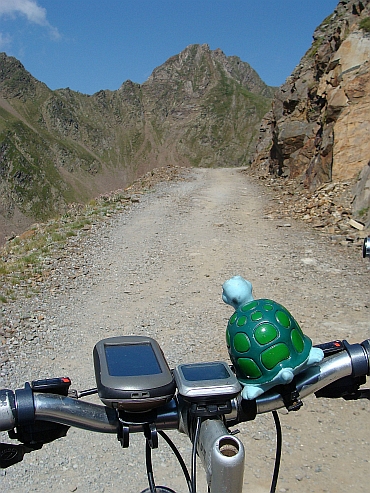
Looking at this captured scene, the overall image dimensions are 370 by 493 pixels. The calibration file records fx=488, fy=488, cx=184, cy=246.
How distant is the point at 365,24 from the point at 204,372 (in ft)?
58.9

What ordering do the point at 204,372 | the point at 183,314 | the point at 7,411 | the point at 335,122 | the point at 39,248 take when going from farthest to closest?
the point at 335,122
the point at 39,248
the point at 183,314
the point at 204,372
the point at 7,411

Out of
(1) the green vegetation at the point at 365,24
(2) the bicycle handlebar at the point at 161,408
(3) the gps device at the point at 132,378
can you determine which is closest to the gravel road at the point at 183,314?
(2) the bicycle handlebar at the point at 161,408

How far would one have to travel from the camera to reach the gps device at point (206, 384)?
4.59ft

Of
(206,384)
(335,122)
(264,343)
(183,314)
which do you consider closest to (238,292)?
(264,343)

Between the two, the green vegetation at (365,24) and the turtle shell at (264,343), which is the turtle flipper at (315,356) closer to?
the turtle shell at (264,343)

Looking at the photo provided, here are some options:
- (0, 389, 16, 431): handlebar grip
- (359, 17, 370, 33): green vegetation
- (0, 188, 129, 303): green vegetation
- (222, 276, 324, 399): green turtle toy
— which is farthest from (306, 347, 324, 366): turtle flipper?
(359, 17, 370, 33): green vegetation


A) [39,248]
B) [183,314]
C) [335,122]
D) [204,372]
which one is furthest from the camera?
[335,122]

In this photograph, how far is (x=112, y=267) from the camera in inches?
390

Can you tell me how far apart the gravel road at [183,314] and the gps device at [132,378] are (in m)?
2.43

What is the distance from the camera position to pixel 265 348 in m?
1.63

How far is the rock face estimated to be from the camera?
14.3 meters

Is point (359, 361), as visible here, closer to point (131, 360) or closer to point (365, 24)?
point (131, 360)

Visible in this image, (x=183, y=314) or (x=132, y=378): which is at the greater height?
(x=132, y=378)

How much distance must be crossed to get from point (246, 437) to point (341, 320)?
122 inches
